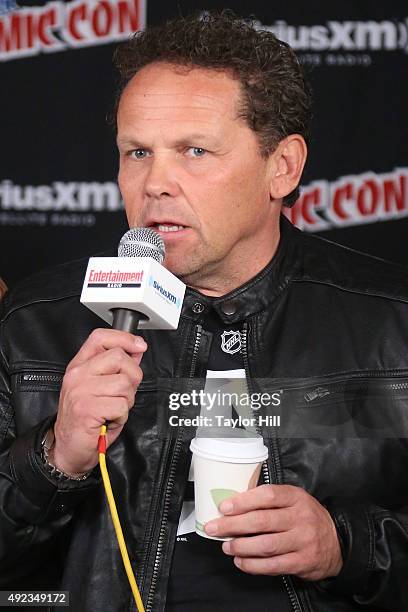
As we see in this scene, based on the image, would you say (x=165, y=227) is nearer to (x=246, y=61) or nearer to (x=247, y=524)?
(x=246, y=61)

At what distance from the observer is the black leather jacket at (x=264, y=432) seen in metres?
1.78

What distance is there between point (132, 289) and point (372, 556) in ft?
2.20

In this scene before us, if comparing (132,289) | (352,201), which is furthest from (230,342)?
(352,201)

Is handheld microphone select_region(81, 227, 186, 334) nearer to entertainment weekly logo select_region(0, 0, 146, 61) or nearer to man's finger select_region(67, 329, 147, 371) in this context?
man's finger select_region(67, 329, 147, 371)

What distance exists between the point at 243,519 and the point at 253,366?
434mm

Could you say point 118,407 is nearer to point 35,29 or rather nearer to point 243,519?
point 243,519

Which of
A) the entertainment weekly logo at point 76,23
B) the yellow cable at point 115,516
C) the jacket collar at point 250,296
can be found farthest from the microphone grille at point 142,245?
the entertainment weekly logo at point 76,23

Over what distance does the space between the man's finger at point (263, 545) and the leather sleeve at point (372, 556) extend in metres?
0.15

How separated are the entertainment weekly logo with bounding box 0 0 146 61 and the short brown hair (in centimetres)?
61

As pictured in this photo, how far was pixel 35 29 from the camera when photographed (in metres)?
2.77

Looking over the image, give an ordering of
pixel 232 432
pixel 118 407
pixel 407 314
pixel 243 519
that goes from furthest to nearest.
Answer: pixel 407 314, pixel 232 432, pixel 243 519, pixel 118 407

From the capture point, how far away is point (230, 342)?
1.95 m

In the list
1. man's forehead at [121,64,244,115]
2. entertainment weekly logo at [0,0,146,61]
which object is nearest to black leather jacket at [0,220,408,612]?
man's forehead at [121,64,244,115]

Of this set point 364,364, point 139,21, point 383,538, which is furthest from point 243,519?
point 139,21
